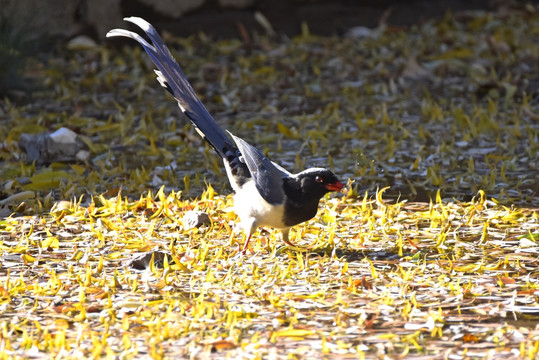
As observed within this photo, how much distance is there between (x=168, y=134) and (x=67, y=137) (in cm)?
81

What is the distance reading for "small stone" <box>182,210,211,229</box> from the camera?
422 cm

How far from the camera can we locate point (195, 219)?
4.23 metres

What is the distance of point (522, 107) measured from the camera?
20.9ft

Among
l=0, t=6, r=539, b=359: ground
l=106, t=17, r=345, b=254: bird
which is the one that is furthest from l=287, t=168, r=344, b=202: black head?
l=0, t=6, r=539, b=359: ground

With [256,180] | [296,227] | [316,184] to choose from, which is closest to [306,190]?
[316,184]

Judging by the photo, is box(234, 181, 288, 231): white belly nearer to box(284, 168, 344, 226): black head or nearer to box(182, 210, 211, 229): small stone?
box(284, 168, 344, 226): black head

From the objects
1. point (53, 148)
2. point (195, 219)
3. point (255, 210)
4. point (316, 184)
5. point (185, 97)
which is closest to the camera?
point (316, 184)

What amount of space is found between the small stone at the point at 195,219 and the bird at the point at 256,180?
19cm

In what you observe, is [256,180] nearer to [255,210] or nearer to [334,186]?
[255,210]

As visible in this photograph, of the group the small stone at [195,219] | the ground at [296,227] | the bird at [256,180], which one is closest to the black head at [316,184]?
the bird at [256,180]

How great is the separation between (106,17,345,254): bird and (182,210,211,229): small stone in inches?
7.3

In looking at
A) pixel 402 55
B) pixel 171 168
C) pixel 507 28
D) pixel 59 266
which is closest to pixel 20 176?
pixel 171 168

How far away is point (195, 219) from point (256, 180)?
0.63m

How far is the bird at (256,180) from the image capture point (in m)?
3.65
